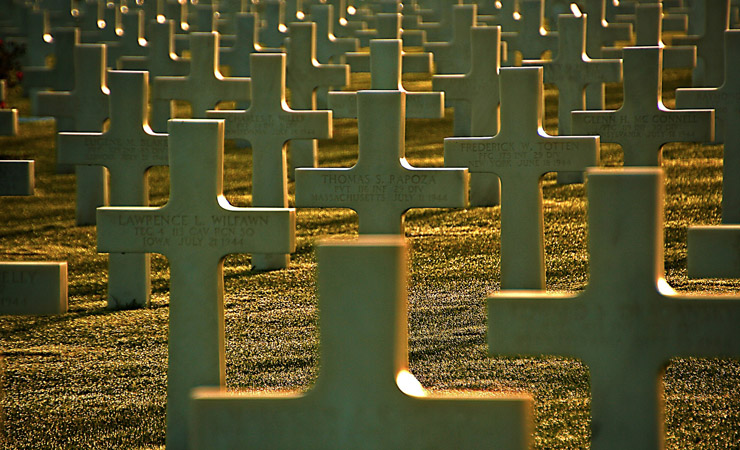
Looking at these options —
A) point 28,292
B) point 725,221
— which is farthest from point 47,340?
point 725,221

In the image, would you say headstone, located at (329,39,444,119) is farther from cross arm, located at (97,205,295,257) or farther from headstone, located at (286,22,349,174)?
cross arm, located at (97,205,295,257)

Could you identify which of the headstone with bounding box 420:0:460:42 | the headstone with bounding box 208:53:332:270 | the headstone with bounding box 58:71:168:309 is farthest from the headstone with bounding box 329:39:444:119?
the headstone with bounding box 420:0:460:42

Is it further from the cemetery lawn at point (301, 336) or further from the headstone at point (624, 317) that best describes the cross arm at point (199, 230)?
the headstone at point (624, 317)

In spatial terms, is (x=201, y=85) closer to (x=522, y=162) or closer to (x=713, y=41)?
(x=522, y=162)

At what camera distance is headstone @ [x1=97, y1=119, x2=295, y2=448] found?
297cm

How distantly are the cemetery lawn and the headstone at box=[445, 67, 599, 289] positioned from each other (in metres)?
0.28

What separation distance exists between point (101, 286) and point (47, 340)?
94 cm

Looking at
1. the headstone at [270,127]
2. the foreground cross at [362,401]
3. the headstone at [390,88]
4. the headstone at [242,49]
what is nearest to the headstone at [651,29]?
the headstone at [390,88]

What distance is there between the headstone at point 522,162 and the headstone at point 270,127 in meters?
1.02

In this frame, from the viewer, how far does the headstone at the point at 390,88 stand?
216 inches

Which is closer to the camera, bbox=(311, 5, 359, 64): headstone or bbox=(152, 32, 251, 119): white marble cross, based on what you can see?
bbox=(152, 32, 251, 119): white marble cross

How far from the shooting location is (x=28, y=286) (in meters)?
3.01

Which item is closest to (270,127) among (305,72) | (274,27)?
(305,72)

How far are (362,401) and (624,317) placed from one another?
55cm
